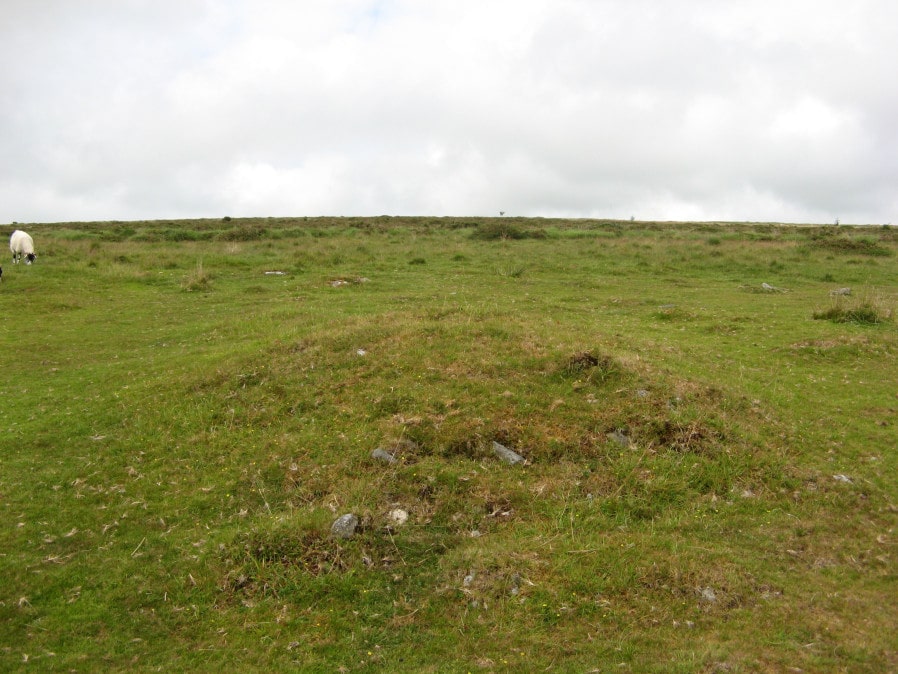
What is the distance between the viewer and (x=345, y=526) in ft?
22.7

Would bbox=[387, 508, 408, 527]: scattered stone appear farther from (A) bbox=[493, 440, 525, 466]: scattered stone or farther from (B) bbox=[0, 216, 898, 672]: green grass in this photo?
(A) bbox=[493, 440, 525, 466]: scattered stone

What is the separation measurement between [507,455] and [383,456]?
173 cm

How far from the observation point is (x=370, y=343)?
12234 millimetres

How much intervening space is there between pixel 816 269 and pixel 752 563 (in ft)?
93.6

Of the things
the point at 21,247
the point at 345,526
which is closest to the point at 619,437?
the point at 345,526

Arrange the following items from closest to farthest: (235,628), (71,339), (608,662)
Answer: (608,662) → (235,628) → (71,339)

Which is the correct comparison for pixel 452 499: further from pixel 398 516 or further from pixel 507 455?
pixel 507 455

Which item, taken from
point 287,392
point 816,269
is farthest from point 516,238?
point 287,392

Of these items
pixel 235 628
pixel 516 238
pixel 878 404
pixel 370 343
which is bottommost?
pixel 235 628

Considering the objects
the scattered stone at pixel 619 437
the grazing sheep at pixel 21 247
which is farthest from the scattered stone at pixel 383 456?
the grazing sheep at pixel 21 247

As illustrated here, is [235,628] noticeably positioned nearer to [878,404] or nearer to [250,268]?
[878,404]

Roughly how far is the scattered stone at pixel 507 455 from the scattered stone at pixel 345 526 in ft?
7.67

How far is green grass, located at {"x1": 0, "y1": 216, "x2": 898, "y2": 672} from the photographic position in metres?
5.57

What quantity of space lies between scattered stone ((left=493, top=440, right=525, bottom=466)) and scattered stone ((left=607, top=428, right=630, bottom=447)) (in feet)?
4.51
